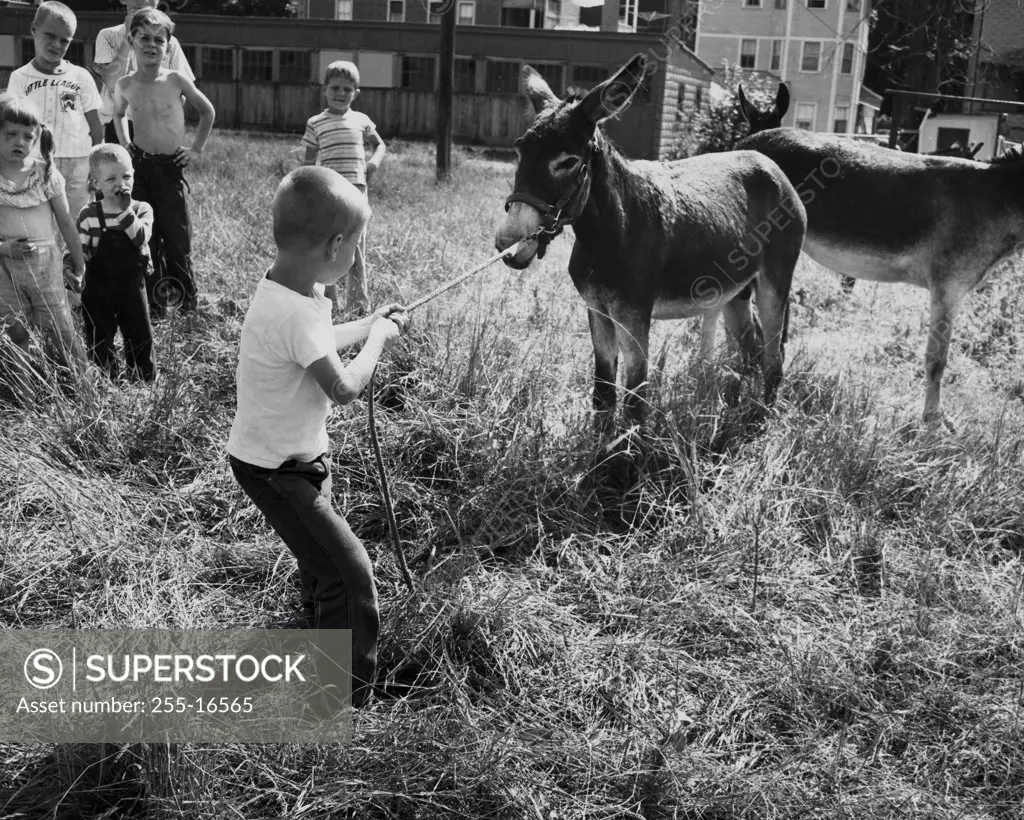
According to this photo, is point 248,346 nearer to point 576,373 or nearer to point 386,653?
point 386,653

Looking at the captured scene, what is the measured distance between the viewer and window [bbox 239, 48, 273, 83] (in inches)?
1323

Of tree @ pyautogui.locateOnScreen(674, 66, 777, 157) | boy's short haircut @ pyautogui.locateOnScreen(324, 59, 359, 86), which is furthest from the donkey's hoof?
tree @ pyautogui.locateOnScreen(674, 66, 777, 157)

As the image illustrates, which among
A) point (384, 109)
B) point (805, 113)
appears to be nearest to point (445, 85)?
point (384, 109)

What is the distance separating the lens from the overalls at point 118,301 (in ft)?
17.8

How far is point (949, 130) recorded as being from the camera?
55.2 ft

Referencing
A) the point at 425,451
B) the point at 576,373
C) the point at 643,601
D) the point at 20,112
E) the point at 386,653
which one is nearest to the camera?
the point at 386,653

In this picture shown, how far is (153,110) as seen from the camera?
6.68 m

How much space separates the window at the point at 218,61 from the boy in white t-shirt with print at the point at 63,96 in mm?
29284

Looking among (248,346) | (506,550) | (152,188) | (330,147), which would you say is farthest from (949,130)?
(248,346)

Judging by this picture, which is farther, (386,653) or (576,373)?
(576,373)

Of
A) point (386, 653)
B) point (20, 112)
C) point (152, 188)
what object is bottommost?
point (386, 653)

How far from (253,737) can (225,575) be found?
1.11 metres

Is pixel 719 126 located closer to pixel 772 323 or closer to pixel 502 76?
pixel 502 76

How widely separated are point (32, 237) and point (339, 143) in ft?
8.12
